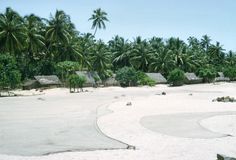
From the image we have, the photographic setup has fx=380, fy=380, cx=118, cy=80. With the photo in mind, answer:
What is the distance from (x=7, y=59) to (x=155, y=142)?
42.3 metres

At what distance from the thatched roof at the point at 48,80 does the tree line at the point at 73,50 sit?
2.51 metres

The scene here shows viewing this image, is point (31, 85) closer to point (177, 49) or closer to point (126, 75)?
point (126, 75)

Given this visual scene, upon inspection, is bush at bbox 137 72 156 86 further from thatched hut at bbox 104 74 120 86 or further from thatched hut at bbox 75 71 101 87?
thatched hut at bbox 75 71 101 87

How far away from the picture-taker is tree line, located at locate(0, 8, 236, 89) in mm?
62125

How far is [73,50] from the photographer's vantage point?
74125 mm

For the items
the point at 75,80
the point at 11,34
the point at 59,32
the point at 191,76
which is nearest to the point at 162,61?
the point at 191,76

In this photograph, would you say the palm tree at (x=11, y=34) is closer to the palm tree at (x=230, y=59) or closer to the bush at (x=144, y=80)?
the bush at (x=144, y=80)

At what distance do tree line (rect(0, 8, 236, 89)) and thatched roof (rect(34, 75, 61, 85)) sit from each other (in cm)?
251

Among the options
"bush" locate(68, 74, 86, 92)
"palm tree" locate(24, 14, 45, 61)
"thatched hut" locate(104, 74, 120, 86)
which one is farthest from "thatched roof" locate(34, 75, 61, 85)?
"thatched hut" locate(104, 74, 120, 86)

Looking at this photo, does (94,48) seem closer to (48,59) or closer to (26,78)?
(48,59)

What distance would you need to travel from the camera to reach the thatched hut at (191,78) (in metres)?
94.7

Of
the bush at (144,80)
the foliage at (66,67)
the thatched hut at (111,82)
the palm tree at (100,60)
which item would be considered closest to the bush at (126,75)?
the bush at (144,80)

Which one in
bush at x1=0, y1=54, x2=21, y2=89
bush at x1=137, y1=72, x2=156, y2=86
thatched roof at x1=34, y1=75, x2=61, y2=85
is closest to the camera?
bush at x1=0, y1=54, x2=21, y2=89

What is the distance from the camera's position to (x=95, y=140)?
54.7ft
